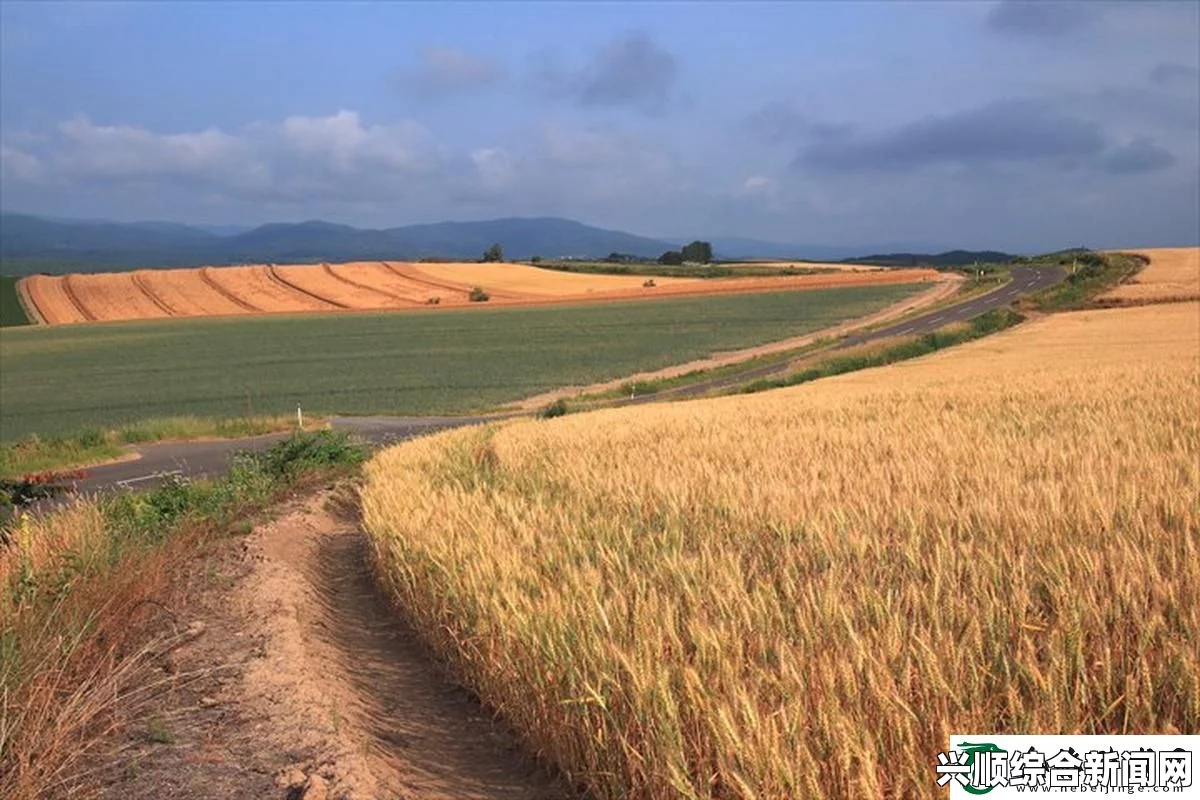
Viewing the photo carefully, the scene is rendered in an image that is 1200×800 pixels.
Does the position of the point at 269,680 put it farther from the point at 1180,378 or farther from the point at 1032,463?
the point at 1180,378

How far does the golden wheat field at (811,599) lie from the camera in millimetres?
3715

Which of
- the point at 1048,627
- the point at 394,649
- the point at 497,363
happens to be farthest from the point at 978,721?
the point at 497,363

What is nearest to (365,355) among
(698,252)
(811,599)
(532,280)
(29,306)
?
(811,599)

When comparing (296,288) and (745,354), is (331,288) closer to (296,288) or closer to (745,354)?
(296,288)

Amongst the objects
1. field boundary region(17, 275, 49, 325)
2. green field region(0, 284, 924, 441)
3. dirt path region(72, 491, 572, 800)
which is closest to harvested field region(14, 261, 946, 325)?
field boundary region(17, 275, 49, 325)

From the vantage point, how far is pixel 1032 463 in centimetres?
924

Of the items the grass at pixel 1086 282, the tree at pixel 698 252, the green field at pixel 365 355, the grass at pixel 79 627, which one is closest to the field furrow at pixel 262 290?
the green field at pixel 365 355

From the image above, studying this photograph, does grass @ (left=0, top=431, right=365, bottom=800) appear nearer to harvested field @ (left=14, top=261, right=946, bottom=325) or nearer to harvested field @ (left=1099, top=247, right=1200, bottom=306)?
harvested field @ (left=1099, top=247, right=1200, bottom=306)

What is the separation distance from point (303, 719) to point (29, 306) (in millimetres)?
113736

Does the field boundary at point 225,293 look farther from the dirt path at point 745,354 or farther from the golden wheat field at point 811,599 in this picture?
the golden wheat field at point 811,599

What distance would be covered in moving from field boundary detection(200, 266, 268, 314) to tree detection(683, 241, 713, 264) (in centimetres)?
8466

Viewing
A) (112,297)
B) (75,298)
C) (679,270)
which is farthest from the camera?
(679,270)

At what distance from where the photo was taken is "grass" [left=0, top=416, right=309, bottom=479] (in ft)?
89.7

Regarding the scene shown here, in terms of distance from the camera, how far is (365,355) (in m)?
61.3
